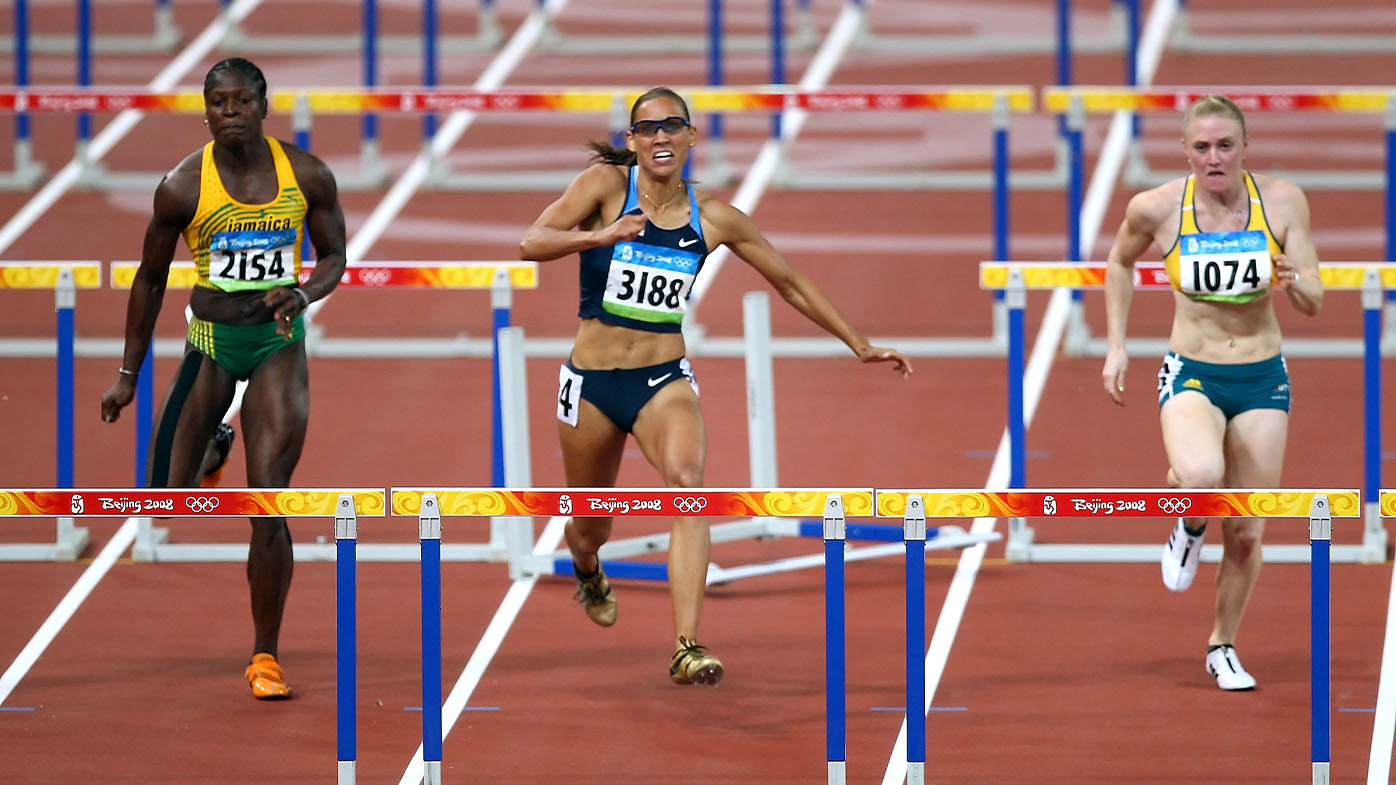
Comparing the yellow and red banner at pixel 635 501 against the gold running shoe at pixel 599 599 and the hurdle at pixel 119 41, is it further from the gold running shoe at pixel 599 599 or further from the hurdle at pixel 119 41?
the hurdle at pixel 119 41

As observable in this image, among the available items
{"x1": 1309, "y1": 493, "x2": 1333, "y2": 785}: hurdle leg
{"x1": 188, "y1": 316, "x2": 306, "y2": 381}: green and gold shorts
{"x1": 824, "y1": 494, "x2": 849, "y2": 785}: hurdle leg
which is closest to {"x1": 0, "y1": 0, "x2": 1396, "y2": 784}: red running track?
{"x1": 824, "y1": 494, "x2": 849, "y2": 785}: hurdle leg

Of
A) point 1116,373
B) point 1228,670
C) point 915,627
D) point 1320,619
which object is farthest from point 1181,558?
point 915,627

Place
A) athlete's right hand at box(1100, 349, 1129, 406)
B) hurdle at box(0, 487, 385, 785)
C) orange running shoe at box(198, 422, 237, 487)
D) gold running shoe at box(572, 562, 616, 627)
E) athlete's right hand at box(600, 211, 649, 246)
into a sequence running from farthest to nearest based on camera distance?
orange running shoe at box(198, 422, 237, 487), gold running shoe at box(572, 562, 616, 627), athlete's right hand at box(1100, 349, 1129, 406), athlete's right hand at box(600, 211, 649, 246), hurdle at box(0, 487, 385, 785)

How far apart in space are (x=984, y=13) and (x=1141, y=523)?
813 cm

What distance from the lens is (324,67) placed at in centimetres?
1617

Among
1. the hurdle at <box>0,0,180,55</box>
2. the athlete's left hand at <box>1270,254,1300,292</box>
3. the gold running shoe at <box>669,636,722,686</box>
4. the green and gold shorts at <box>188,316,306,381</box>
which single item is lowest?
the gold running shoe at <box>669,636,722,686</box>

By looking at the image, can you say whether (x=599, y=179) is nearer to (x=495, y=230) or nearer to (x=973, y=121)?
(x=495, y=230)

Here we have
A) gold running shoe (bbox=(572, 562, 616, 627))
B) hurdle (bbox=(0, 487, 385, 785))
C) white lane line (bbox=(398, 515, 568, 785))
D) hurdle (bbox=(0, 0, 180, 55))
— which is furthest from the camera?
hurdle (bbox=(0, 0, 180, 55))

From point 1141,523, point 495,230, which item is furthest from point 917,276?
point 1141,523

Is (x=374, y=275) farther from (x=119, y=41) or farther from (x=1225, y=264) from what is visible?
A: (x=119, y=41)

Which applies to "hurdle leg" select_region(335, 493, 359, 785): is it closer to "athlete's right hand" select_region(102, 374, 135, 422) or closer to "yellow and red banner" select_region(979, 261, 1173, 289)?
"athlete's right hand" select_region(102, 374, 135, 422)

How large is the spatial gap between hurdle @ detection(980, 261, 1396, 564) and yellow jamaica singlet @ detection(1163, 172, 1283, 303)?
3.42 ft

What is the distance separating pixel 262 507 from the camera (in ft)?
21.3

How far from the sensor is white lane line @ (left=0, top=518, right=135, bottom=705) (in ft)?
26.6
